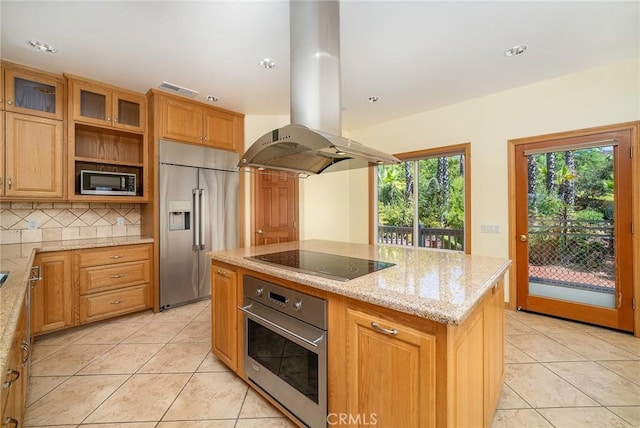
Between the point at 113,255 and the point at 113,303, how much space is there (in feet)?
1.67

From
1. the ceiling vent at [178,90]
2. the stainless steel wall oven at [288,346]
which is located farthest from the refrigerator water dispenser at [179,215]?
the stainless steel wall oven at [288,346]

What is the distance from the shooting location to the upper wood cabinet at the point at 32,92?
2.50 metres

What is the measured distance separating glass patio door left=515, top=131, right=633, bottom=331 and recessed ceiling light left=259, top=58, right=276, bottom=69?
9.39 feet

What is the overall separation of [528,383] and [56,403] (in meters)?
3.10

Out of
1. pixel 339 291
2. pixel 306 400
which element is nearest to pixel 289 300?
pixel 339 291

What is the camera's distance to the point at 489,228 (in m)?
3.38

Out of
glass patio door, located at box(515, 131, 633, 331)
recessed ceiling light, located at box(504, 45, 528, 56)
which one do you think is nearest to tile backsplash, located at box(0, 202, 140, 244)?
recessed ceiling light, located at box(504, 45, 528, 56)

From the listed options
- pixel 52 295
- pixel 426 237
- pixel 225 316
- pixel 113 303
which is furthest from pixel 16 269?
pixel 426 237

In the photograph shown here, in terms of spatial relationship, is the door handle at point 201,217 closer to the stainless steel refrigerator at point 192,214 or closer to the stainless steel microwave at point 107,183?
the stainless steel refrigerator at point 192,214

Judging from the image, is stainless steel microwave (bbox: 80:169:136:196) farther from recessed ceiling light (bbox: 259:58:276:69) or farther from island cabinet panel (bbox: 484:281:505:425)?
island cabinet panel (bbox: 484:281:505:425)

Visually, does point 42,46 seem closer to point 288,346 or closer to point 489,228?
point 288,346

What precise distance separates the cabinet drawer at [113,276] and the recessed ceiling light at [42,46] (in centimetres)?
195

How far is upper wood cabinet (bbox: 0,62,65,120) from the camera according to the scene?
250 cm

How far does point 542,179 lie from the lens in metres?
3.08
